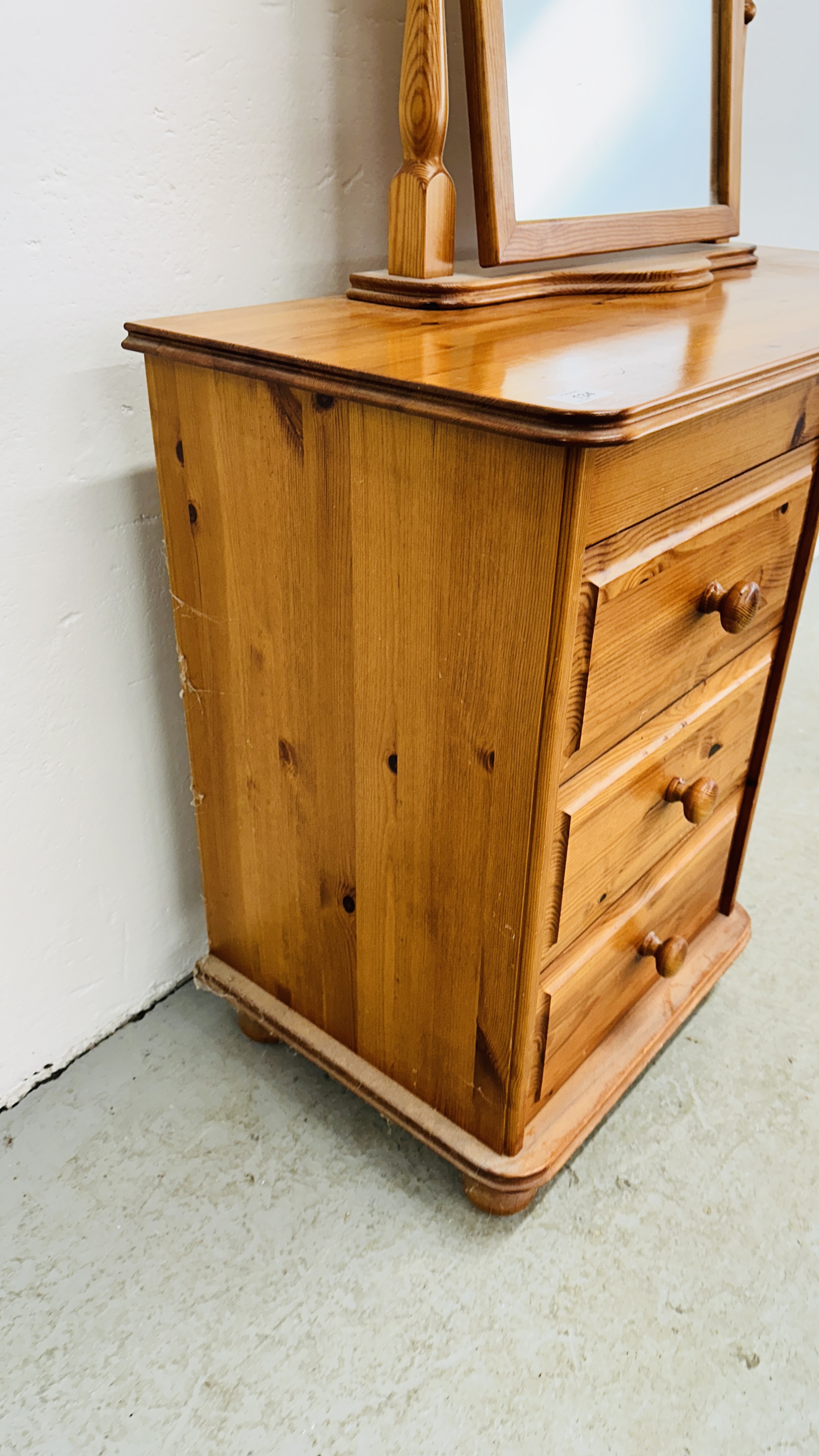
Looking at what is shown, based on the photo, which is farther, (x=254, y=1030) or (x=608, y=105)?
(x=254, y=1030)

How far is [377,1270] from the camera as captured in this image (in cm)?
96

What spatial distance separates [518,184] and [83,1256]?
1.14 m

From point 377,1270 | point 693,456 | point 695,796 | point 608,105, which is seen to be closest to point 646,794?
point 695,796

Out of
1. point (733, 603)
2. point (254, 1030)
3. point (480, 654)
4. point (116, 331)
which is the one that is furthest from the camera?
point (254, 1030)

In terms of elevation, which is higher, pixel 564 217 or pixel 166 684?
pixel 564 217

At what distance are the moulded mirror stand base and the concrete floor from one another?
0.86 metres

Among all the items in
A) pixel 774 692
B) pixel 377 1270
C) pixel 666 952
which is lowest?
pixel 377 1270

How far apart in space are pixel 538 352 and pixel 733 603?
27cm

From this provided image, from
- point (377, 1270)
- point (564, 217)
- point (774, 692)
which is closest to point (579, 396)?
point (564, 217)

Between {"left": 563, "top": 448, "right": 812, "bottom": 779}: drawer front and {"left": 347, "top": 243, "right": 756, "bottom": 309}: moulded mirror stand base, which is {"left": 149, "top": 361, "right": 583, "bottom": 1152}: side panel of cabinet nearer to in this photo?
{"left": 563, "top": 448, "right": 812, "bottom": 779}: drawer front

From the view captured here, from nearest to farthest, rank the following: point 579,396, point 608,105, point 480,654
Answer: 1. point 579,396
2. point 480,654
3. point 608,105

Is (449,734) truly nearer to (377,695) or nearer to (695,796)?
(377,695)

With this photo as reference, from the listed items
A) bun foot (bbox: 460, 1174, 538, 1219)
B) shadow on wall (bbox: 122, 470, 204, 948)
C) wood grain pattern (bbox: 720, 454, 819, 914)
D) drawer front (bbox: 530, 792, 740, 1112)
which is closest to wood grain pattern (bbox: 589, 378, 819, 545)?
wood grain pattern (bbox: 720, 454, 819, 914)

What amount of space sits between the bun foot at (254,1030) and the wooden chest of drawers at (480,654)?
2cm
